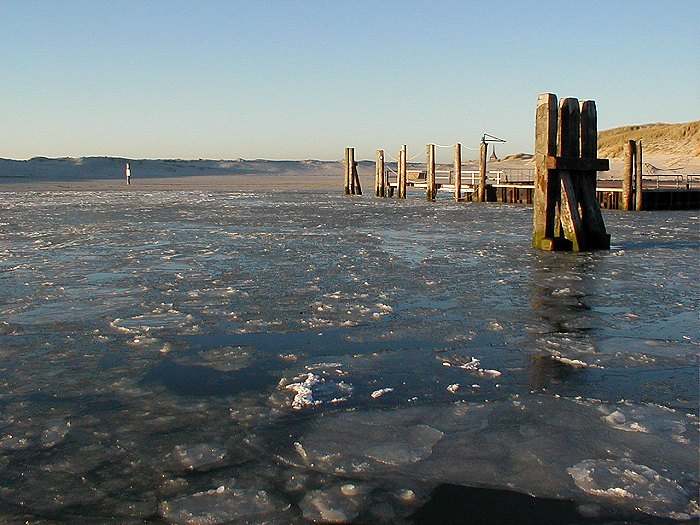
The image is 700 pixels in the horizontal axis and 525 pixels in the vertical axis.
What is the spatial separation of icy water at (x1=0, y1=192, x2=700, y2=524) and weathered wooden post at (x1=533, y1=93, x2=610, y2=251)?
2.45m

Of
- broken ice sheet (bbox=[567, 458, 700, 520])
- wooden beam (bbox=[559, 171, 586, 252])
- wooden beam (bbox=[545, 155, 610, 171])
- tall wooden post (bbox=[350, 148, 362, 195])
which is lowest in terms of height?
broken ice sheet (bbox=[567, 458, 700, 520])

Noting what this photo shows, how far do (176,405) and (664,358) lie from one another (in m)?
3.39

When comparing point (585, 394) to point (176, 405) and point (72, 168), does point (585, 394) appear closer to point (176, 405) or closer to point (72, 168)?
point (176, 405)

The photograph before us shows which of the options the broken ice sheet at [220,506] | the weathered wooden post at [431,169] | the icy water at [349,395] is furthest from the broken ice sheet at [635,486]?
the weathered wooden post at [431,169]

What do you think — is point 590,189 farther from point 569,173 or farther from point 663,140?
point 663,140

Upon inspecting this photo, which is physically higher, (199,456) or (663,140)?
(663,140)

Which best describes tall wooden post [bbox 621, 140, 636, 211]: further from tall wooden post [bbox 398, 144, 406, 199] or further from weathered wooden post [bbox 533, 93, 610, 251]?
tall wooden post [bbox 398, 144, 406, 199]

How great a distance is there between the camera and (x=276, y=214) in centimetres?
2212

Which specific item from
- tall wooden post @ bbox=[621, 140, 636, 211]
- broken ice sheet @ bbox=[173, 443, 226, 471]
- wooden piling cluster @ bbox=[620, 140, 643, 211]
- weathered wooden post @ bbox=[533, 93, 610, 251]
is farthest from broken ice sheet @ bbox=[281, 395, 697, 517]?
wooden piling cluster @ bbox=[620, 140, 643, 211]

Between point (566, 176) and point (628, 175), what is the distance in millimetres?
12226

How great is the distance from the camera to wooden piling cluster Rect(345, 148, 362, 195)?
122 ft

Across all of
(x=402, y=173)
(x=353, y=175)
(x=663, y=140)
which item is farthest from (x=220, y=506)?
(x=663, y=140)

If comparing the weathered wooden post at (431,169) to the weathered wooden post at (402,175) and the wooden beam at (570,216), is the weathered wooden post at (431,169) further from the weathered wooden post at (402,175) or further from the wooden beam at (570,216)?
the wooden beam at (570,216)

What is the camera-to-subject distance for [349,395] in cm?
453
